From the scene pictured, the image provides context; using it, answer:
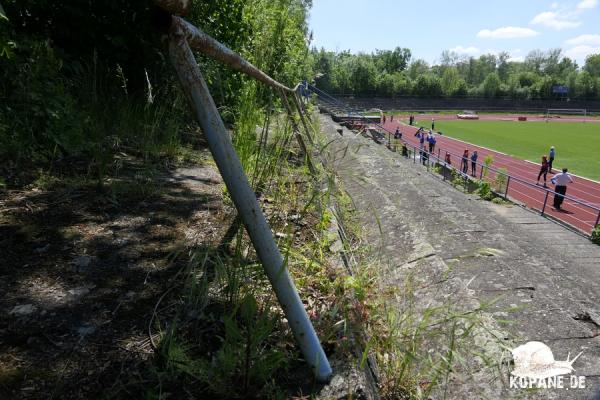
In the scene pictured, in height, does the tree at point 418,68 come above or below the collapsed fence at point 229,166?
above

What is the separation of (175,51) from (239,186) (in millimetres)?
496

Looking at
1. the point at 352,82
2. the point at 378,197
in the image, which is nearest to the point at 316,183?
the point at 378,197

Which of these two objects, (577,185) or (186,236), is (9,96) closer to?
(186,236)

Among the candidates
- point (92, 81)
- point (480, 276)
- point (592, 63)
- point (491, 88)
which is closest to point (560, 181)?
point (480, 276)

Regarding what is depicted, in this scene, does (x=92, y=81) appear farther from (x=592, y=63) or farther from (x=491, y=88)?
(x=592, y=63)

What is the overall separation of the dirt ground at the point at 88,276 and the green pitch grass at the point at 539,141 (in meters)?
30.2

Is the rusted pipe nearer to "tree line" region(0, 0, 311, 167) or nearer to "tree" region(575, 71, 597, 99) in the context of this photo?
"tree line" region(0, 0, 311, 167)

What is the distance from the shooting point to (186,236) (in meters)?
2.72

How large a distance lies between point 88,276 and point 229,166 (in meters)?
1.31

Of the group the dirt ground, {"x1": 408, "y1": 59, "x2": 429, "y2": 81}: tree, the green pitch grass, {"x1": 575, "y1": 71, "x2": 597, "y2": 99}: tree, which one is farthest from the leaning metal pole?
{"x1": 408, "y1": 59, "x2": 429, "y2": 81}: tree

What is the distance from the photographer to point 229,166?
4.56 feet

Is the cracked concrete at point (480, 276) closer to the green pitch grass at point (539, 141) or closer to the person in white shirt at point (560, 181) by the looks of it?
the person in white shirt at point (560, 181)

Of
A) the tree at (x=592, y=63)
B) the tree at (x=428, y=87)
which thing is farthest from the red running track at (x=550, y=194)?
the tree at (x=592, y=63)

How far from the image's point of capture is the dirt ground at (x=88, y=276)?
1552 millimetres
